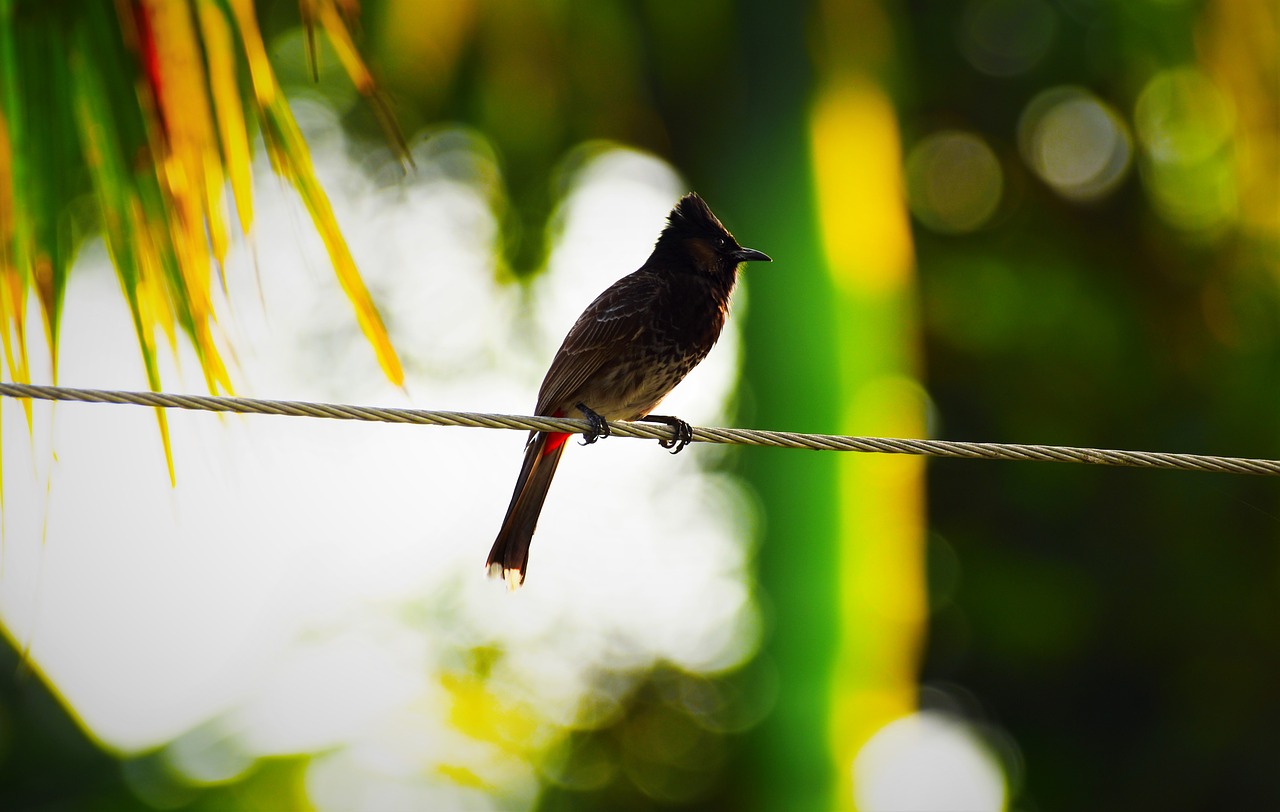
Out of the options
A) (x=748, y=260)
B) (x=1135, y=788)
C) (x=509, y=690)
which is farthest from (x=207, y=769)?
(x=1135, y=788)

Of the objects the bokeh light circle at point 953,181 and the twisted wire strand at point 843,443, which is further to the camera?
the bokeh light circle at point 953,181

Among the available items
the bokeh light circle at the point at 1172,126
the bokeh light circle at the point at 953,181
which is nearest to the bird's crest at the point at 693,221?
the bokeh light circle at the point at 1172,126

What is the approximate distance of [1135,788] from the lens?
916 cm

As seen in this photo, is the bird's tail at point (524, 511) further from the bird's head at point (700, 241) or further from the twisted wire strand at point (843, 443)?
the twisted wire strand at point (843, 443)

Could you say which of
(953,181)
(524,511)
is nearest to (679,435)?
(524,511)

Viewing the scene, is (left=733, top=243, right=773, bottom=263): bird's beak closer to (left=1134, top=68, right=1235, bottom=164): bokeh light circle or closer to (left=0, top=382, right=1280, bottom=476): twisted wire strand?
(left=0, top=382, right=1280, bottom=476): twisted wire strand

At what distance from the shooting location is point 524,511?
473 cm

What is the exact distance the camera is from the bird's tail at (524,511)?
15.3 ft

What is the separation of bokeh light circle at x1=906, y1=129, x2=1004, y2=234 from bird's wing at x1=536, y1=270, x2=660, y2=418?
5.81 m

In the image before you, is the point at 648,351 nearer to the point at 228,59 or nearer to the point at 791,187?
the point at 791,187

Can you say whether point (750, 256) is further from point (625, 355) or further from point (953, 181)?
point (953, 181)

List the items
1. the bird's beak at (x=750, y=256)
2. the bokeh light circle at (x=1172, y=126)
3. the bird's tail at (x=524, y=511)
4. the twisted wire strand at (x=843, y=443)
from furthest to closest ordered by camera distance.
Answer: the bokeh light circle at (x=1172, y=126), the bird's beak at (x=750, y=256), the bird's tail at (x=524, y=511), the twisted wire strand at (x=843, y=443)

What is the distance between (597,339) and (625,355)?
14cm

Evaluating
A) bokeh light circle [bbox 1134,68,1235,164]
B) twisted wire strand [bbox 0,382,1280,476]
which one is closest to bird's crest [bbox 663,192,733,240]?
twisted wire strand [bbox 0,382,1280,476]
